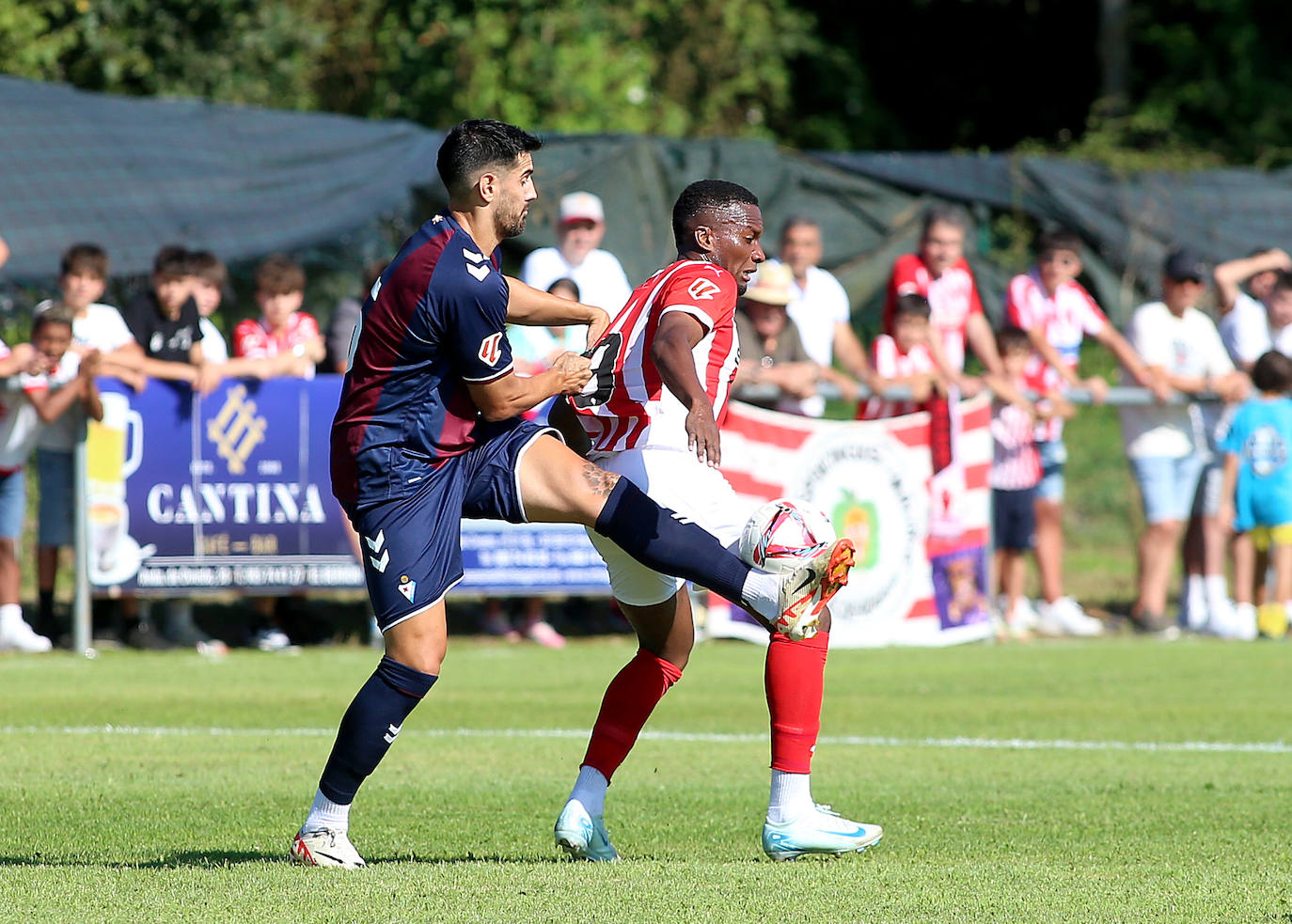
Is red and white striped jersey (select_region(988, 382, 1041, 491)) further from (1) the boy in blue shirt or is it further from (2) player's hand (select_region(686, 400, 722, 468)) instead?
(2) player's hand (select_region(686, 400, 722, 468))

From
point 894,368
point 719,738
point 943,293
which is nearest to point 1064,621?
point 894,368

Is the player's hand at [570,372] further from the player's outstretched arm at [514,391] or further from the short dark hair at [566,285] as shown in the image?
the short dark hair at [566,285]

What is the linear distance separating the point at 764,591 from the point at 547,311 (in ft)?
3.82

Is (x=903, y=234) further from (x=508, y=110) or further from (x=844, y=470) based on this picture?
(x=508, y=110)

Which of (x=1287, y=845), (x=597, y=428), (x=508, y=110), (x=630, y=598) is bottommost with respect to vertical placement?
(x=1287, y=845)

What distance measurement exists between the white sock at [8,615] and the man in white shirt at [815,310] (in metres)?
5.19

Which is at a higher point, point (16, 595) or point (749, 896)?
point (749, 896)

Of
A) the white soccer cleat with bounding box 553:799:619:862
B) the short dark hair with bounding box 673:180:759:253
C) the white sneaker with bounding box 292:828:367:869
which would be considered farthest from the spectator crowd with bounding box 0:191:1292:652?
the white sneaker with bounding box 292:828:367:869

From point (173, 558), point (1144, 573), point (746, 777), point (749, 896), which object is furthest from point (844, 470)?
point (749, 896)

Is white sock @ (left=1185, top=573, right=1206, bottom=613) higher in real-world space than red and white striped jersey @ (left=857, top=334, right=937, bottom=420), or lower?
lower

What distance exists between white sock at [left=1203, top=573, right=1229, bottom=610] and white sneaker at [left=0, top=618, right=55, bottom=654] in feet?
26.2

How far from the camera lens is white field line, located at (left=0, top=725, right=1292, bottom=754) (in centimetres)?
837

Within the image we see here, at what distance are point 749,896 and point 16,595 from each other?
7.78 metres

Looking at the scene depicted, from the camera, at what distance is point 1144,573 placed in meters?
13.6
